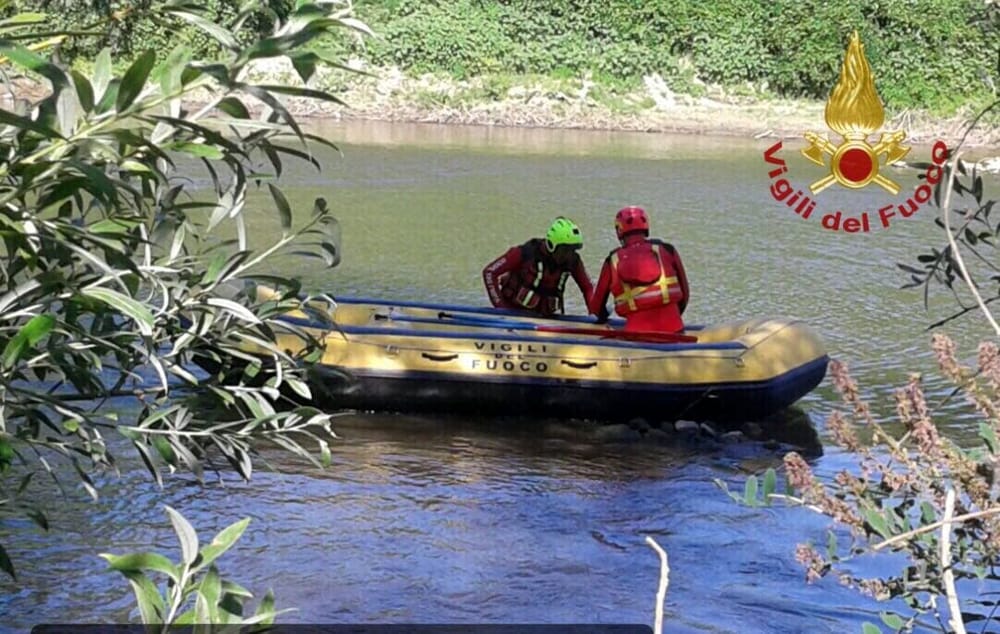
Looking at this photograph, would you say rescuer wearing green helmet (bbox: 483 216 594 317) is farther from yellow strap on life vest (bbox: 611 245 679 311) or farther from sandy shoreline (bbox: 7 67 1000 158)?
sandy shoreline (bbox: 7 67 1000 158)

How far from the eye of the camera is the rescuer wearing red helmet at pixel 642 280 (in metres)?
8.70

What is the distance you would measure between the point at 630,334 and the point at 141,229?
21.0ft

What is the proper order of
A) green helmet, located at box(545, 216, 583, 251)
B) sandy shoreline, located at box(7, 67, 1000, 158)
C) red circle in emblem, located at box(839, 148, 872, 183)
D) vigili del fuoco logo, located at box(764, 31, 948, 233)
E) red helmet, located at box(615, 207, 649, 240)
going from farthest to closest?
sandy shoreline, located at box(7, 67, 1000, 158)
red circle in emblem, located at box(839, 148, 872, 183)
vigili del fuoco logo, located at box(764, 31, 948, 233)
green helmet, located at box(545, 216, 583, 251)
red helmet, located at box(615, 207, 649, 240)

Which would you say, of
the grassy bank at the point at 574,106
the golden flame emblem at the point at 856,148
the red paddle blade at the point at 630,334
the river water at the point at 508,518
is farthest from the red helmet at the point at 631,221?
the grassy bank at the point at 574,106

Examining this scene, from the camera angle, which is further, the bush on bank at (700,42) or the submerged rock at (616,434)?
the bush on bank at (700,42)

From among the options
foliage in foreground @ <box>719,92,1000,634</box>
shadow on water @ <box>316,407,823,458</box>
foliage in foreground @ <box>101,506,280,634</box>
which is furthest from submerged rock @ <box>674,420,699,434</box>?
foliage in foreground @ <box>101,506,280,634</box>

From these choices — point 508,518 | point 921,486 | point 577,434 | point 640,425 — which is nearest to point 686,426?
point 640,425

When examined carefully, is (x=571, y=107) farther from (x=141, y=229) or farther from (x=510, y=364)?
(x=141, y=229)

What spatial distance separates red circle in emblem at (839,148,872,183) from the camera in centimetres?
2023

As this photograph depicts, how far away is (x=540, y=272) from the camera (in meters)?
9.43

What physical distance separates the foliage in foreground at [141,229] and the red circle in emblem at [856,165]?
703 inches

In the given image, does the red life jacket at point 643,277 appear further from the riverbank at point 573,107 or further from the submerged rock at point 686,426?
the riverbank at point 573,107

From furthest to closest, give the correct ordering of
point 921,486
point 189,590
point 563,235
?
point 563,235
point 921,486
point 189,590

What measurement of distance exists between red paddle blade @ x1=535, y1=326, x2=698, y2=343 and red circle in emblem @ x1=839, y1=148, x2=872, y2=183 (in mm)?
11546
